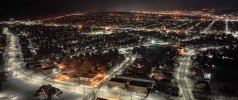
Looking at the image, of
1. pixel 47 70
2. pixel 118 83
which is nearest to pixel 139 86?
pixel 118 83

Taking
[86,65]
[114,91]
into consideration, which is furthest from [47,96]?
[86,65]

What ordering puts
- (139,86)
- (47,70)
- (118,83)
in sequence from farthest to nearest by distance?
(47,70) < (118,83) < (139,86)

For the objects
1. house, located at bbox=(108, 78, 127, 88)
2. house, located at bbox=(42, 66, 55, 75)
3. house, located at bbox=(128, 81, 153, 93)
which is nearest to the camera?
house, located at bbox=(128, 81, 153, 93)

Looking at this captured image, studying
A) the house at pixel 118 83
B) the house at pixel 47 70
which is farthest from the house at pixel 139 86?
the house at pixel 47 70

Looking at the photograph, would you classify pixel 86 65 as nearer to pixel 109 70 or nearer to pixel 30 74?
pixel 109 70

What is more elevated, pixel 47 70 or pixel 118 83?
pixel 47 70

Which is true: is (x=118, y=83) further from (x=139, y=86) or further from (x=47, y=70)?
(x=47, y=70)

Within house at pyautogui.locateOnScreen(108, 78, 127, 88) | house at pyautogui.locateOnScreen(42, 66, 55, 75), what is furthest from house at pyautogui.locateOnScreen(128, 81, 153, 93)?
house at pyautogui.locateOnScreen(42, 66, 55, 75)

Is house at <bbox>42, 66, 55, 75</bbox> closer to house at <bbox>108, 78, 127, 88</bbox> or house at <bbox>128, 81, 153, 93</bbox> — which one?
house at <bbox>108, 78, 127, 88</bbox>

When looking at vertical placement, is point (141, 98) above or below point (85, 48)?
below

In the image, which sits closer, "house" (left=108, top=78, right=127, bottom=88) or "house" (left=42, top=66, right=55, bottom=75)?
"house" (left=108, top=78, right=127, bottom=88)

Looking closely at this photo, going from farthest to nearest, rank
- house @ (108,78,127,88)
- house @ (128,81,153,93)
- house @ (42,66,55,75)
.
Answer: house @ (42,66,55,75)
house @ (108,78,127,88)
house @ (128,81,153,93)
